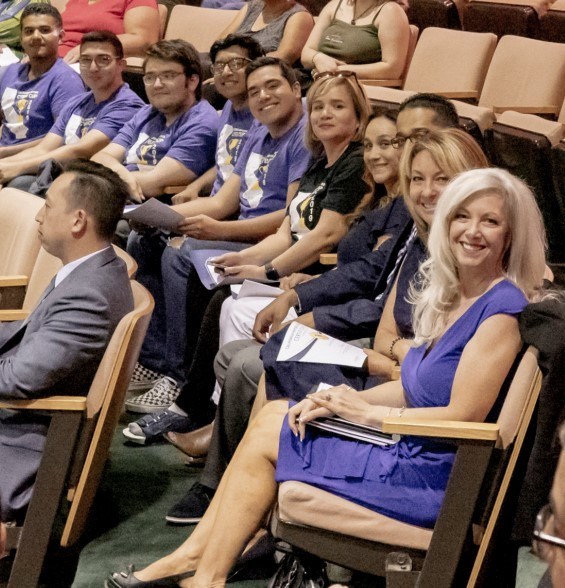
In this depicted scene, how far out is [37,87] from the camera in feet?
15.1

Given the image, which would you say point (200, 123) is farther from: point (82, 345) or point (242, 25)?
point (82, 345)

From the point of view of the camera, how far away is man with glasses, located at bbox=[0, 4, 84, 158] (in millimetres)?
4570

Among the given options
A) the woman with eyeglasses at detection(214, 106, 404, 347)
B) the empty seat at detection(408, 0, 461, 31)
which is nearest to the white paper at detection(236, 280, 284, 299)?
the woman with eyeglasses at detection(214, 106, 404, 347)

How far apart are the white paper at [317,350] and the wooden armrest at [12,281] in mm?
852

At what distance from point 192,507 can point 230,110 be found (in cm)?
164

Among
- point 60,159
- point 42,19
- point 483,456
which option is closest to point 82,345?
point 483,456

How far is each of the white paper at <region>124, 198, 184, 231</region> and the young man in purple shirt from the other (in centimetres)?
3

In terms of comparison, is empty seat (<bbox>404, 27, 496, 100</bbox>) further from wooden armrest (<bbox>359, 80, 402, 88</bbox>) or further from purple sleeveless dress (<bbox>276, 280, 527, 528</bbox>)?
purple sleeveless dress (<bbox>276, 280, 527, 528</bbox>)

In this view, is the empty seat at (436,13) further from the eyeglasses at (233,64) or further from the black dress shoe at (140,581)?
the black dress shoe at (140,581)

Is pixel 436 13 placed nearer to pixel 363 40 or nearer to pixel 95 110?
pixel 363 40

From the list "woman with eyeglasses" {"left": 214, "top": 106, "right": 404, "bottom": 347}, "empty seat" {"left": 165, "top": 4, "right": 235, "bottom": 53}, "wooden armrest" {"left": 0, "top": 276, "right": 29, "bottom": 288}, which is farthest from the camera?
"empty seat" {"left": 165, "top": 4, "right": 235, "bottom": 53}

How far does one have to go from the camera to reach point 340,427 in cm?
203

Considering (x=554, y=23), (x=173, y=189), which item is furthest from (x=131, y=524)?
(x=554, y=23)

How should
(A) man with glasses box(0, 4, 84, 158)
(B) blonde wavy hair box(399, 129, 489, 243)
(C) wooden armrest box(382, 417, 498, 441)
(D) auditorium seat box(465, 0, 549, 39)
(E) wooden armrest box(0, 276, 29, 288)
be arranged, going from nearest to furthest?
(C) wooden armrest box(382, 417, 498, 441), (B) blonde wavy hair box(399, 129, 489, 243), (E) wooden armrest box(0, 276, 29, 288), (A) man with glasses box(0, 4, 84, 158), (D) auditorium seat box(465, 0, 549, 39)
